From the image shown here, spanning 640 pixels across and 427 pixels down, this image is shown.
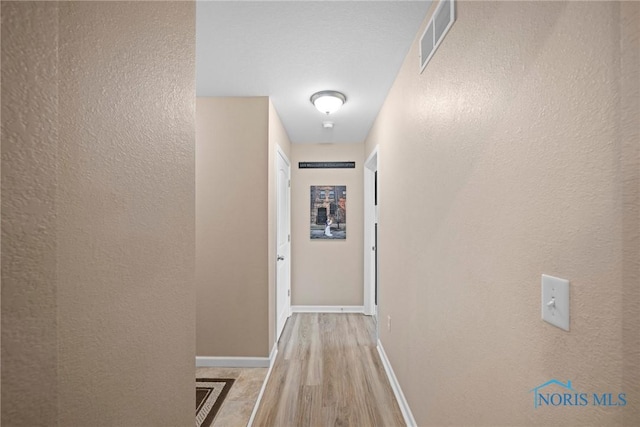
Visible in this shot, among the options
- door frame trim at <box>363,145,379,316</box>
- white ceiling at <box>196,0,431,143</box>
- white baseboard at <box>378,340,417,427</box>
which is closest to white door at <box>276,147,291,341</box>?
white ceiling at <box>196,0,431,143</box>

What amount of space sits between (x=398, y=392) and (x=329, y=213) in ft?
8.57

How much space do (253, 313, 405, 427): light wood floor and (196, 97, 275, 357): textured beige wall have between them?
1.32ft

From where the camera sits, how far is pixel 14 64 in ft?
1.52

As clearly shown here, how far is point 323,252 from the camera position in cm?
457

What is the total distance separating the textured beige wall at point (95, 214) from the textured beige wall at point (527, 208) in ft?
3.34

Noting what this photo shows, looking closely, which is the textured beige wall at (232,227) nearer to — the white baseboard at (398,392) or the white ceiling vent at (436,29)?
the white baseboard at (398,392)

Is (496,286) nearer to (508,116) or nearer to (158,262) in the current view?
(508,116)

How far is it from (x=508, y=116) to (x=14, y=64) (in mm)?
1162

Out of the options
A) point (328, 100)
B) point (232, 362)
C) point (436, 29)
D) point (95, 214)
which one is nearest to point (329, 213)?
point (328, 100)

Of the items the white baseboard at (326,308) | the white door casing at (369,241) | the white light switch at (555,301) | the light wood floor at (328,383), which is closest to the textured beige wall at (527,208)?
the white light switch at (555,301)

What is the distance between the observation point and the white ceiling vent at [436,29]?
4.68ft

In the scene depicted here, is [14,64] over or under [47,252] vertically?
over

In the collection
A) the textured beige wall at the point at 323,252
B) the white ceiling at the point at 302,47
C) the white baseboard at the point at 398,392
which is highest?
the white ceiling at the point at 302,47

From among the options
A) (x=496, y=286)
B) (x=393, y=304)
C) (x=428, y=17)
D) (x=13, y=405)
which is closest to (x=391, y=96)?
(x=428, y=17)
